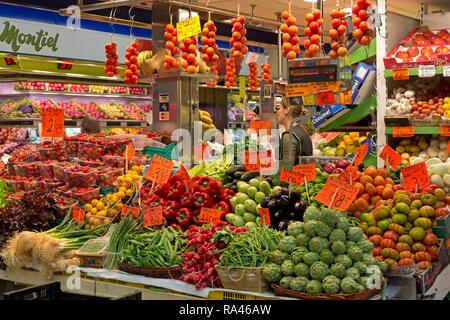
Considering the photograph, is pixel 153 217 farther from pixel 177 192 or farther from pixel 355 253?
pixel 355 253

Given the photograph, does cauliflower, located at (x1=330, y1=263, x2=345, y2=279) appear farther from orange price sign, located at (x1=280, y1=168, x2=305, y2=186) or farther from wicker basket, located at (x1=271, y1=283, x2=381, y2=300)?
orange price sign, located at (x1=280, y1=168, x2=305, y2=186)

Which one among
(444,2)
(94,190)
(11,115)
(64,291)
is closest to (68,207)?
(94,190)

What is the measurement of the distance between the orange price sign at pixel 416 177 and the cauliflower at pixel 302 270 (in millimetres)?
1210

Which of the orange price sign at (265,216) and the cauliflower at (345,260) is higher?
the orange price sign at (265,216)

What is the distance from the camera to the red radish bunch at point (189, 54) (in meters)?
6.52

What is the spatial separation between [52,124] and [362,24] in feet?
9.59

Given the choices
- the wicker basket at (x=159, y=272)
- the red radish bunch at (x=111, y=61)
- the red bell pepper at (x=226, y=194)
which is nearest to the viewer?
the wicker basket at (x=159, y=272)

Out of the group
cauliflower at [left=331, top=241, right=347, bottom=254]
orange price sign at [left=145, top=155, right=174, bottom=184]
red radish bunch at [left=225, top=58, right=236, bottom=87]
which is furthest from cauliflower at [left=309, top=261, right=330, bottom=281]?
red radish bunch at [left=225, top=58, right=236, bottom=87]

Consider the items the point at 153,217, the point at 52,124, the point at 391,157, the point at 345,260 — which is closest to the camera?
the point at 345,260

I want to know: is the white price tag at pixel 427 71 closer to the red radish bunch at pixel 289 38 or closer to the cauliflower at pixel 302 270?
the red radish bunch at pixel 289 38

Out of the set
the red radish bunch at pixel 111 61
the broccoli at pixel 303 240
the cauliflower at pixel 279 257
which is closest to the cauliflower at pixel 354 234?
the broccoli at pixel 303 240

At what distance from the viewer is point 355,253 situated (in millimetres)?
3168

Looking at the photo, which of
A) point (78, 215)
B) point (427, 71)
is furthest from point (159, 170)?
point (427, 71)

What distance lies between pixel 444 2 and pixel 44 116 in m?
3.84
